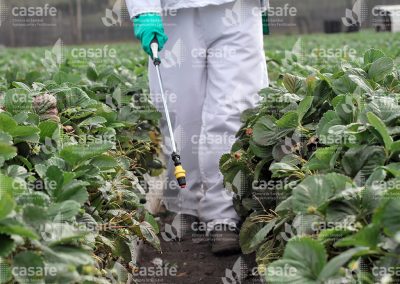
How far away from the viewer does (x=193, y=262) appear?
13.3ft

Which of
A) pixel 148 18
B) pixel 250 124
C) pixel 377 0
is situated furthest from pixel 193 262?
pixel 377 0

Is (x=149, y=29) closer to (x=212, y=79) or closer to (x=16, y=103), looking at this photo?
(x=212, y=79)

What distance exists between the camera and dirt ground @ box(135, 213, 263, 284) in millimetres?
3686

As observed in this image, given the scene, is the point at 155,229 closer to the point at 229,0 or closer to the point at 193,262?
the point at 193,262

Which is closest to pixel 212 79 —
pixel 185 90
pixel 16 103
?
pixel 185 90

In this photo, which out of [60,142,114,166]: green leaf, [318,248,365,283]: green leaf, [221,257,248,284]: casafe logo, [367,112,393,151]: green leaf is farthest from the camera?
[221,257,248,284]: casafe logo

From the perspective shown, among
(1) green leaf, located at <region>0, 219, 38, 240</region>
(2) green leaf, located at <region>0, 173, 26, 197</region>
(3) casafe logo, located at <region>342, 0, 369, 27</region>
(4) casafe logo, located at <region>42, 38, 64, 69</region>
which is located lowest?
(1) green leaf, located at <region>0, 219, 38, 240</region>

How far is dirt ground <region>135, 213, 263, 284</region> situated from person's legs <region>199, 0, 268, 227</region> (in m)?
0.21

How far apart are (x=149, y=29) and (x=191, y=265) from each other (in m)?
1.30

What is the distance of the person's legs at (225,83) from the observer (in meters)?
4.11

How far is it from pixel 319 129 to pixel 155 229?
35.1 inches

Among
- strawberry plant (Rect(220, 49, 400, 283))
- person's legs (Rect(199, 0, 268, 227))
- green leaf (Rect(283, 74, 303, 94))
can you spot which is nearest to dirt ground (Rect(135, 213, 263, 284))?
person's legs (Rect(199, 0, 268, 227))

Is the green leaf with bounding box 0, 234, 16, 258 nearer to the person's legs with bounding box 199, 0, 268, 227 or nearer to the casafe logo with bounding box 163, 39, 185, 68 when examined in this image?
the person's legs with bounding box 199, 0, 268, 227

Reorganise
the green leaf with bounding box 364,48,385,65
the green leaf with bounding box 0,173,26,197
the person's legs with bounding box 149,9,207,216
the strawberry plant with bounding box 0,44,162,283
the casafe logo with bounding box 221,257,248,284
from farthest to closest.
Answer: the person's legs with bounding box 149,9,207,216
the casafe logo with bounding box 221,257,248,284
the green leaf with bounding box 364,48,385,65
the green leaf with bounding box 0,173,26,197
the strawberry plant with bounding box 0,44,162,283
